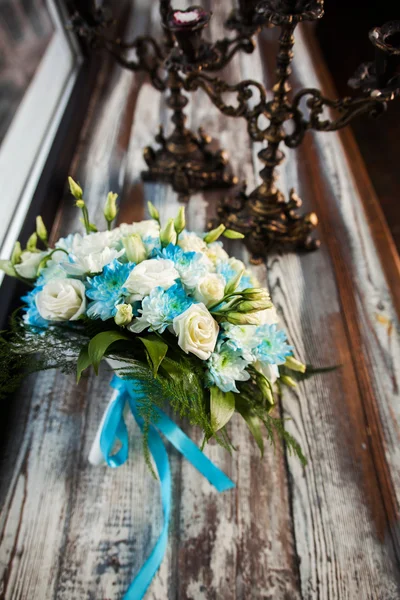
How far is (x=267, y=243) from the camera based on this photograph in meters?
1.09

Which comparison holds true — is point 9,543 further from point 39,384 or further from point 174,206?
point 174,206

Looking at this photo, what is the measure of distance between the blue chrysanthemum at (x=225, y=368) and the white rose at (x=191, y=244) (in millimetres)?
172

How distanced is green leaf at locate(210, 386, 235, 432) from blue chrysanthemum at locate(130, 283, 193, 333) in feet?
0.41

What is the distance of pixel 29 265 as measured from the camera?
0.71 m

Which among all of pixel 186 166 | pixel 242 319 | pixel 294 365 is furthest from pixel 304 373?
pixel 186 166

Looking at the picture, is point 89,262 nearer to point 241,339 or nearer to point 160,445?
point 241,339

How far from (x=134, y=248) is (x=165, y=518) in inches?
18.1

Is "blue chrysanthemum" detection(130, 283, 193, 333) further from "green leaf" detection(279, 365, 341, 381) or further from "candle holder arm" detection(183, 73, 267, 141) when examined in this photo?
"candle holder arm" detection(183, 73, 267, 141)

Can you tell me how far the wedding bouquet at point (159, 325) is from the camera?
0.58 metres

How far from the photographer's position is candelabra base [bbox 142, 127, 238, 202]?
1266 mm

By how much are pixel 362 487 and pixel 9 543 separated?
2.06 feet

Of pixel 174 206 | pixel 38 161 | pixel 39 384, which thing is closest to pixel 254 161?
pixel 174 206

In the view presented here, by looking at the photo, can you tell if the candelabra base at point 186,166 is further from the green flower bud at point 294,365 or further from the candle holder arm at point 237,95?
the green flower bud at point 294,365

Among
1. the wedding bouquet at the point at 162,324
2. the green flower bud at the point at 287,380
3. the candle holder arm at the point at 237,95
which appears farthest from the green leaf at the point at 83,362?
the candle holder arm at the point at 237,95
